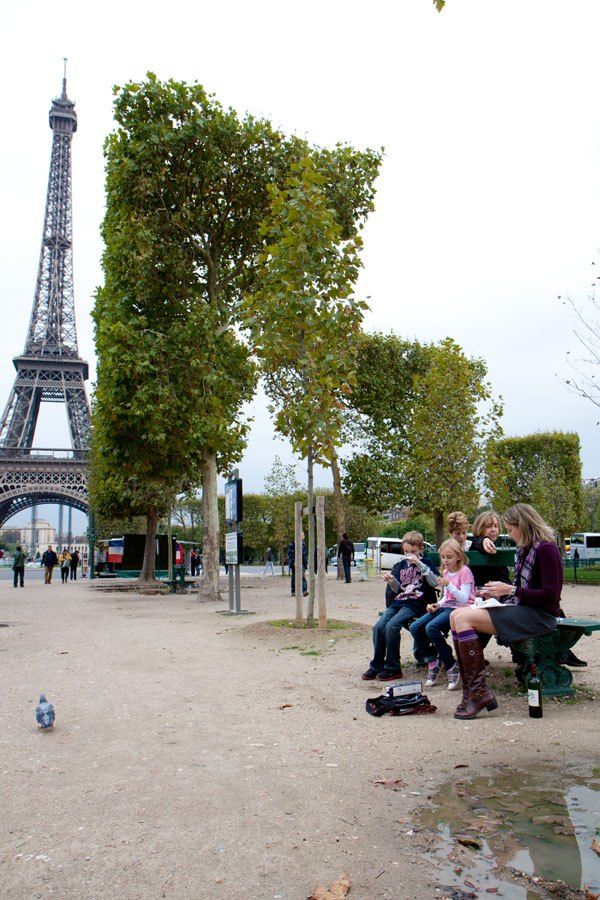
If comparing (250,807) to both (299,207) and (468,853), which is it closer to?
(468,853)

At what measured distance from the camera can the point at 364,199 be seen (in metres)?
21.7

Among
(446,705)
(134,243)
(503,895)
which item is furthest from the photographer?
(134,243)

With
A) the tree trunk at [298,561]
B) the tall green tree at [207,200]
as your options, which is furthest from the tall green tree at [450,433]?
the tree trunk at [298,561]

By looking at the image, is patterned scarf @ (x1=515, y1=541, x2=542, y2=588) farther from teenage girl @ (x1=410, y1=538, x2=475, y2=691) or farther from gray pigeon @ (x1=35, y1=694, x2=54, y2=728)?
gray pigeon @ (x1=35, y1=694, x2=54, y2=728)

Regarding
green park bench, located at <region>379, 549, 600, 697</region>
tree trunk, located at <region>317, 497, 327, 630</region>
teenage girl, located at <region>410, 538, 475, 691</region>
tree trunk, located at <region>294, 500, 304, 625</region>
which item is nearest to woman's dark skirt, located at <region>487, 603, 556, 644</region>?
green park bench, located at <region>379, 549, 600, 697</region>

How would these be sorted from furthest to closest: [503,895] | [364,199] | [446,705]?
[364,199]
[446,705]
[503,895]

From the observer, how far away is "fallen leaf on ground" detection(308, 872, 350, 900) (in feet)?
10.2

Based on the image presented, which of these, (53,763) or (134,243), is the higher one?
(134,243)

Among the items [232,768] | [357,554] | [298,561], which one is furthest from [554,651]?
[357,554]

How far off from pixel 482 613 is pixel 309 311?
7.44m

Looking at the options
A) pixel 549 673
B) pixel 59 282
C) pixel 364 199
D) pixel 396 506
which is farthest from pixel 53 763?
pixel 59 282

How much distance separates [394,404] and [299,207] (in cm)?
2345

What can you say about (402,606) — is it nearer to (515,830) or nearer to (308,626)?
(515,830)

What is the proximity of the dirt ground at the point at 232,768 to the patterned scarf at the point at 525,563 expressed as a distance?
1.03 m
